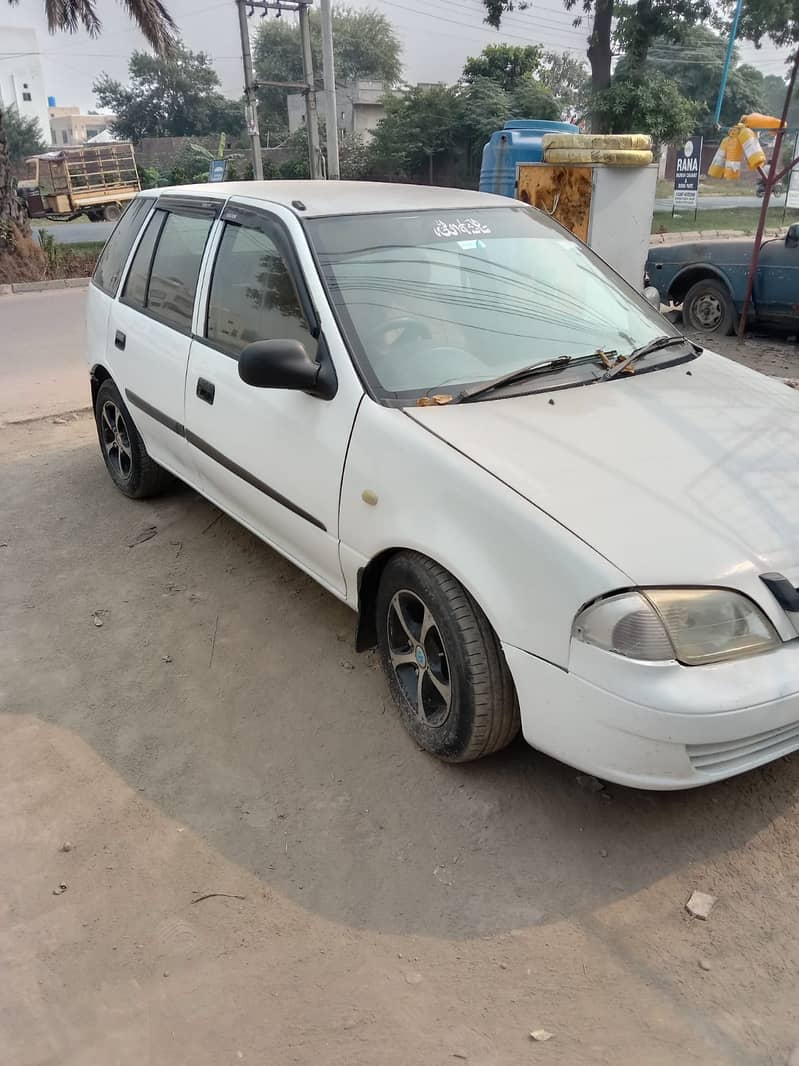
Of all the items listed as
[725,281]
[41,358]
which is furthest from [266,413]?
[725,281]

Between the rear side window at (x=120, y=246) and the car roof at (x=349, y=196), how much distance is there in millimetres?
652

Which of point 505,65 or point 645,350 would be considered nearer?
point 645,350

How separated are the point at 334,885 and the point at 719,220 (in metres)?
26.4

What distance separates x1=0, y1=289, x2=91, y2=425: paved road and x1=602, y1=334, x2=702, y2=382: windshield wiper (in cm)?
530

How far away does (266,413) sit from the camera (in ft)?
10.8

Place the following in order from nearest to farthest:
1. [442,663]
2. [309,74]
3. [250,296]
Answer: [442,663] → [250,296] → [309,74]

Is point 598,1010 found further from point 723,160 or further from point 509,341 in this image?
point 723,160

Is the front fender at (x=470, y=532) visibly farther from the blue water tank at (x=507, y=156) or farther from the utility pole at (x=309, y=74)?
the utility pole at (x=309, y=74)

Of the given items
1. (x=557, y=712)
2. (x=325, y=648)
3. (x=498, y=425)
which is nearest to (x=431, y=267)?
(x=498, y=425)

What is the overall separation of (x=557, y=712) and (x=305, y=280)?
6.01ft

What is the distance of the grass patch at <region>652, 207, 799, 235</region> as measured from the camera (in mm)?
21766

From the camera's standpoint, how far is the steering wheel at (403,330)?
10.0 feet

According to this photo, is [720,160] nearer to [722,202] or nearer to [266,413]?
[266,413]

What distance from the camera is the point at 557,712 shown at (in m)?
2.34
